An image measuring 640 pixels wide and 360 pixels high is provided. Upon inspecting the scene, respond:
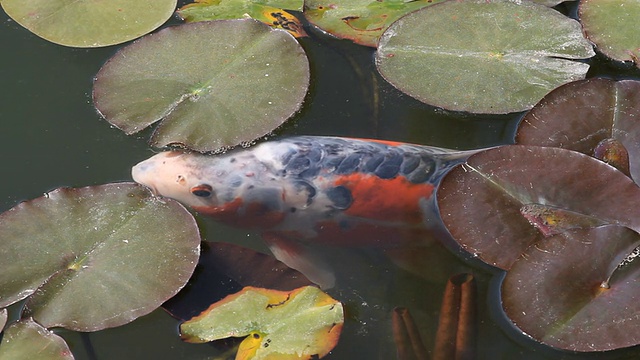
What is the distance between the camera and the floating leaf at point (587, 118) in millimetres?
2398

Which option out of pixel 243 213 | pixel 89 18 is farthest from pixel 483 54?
pixel 89 18

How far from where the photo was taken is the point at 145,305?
2.12m

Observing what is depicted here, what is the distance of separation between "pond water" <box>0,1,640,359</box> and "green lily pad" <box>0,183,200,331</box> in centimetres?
14

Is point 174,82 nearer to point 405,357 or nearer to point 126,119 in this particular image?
point 126,119

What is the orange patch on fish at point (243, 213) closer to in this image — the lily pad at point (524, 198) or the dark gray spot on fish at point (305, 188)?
A: the dark gray spot on fish at point (305, 188)

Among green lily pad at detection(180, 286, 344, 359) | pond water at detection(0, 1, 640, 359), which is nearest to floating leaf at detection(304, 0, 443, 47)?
pond water at detection(0, 1, 640, 359)

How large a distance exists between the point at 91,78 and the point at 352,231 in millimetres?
1141

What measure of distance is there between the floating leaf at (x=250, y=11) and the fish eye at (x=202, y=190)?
0.76m

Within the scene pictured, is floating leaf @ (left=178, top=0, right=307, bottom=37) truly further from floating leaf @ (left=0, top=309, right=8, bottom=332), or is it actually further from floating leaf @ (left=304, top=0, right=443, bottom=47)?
floating leaf @ (left=0, top=309, right=8, bottom=332)

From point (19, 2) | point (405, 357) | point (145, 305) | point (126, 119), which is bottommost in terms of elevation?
point (405, 357)

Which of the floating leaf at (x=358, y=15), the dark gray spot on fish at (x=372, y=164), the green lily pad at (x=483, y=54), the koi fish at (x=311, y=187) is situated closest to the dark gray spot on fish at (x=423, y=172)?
the koi fish at (x=311, y=187)

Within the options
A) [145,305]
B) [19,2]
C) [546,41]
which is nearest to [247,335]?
[145,305]

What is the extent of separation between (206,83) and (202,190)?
0.40 meters

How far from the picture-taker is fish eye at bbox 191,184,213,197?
8.17ft
